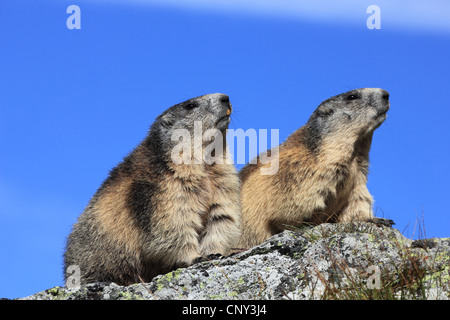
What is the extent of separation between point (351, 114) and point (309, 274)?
584 cm

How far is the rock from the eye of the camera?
7695mm

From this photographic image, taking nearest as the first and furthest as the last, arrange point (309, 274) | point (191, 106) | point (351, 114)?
point (309, 274), point (191, 106), point (351, 114)

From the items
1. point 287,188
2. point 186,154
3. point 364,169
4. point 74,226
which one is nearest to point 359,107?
point 364,169

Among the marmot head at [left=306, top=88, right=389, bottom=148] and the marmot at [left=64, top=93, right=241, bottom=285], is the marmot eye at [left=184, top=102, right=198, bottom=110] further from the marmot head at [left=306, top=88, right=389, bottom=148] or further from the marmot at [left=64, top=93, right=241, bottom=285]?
the marmot head at [left=306, top=88, right=389, bottom=148]

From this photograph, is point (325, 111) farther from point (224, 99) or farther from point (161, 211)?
point (161, 211)

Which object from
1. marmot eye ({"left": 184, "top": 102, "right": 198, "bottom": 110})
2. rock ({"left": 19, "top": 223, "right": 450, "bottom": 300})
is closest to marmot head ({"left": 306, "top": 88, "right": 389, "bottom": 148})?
marmot eye ({"left": 184, "top": 102, "right": 198, "bottom": 110})

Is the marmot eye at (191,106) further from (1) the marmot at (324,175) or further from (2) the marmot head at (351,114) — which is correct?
(2) the marmot head at (351,114)

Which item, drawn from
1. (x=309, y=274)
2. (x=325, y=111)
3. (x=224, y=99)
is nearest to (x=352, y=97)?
(x=325, y=111)

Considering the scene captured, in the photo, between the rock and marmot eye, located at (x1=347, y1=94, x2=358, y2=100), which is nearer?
the rock

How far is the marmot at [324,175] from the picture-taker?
1291 centimetres

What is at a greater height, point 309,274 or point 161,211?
point 161,211

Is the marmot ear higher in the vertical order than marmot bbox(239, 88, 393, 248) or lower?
higher

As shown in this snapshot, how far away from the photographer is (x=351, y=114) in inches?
525

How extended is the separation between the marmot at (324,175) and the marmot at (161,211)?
2190 mm
